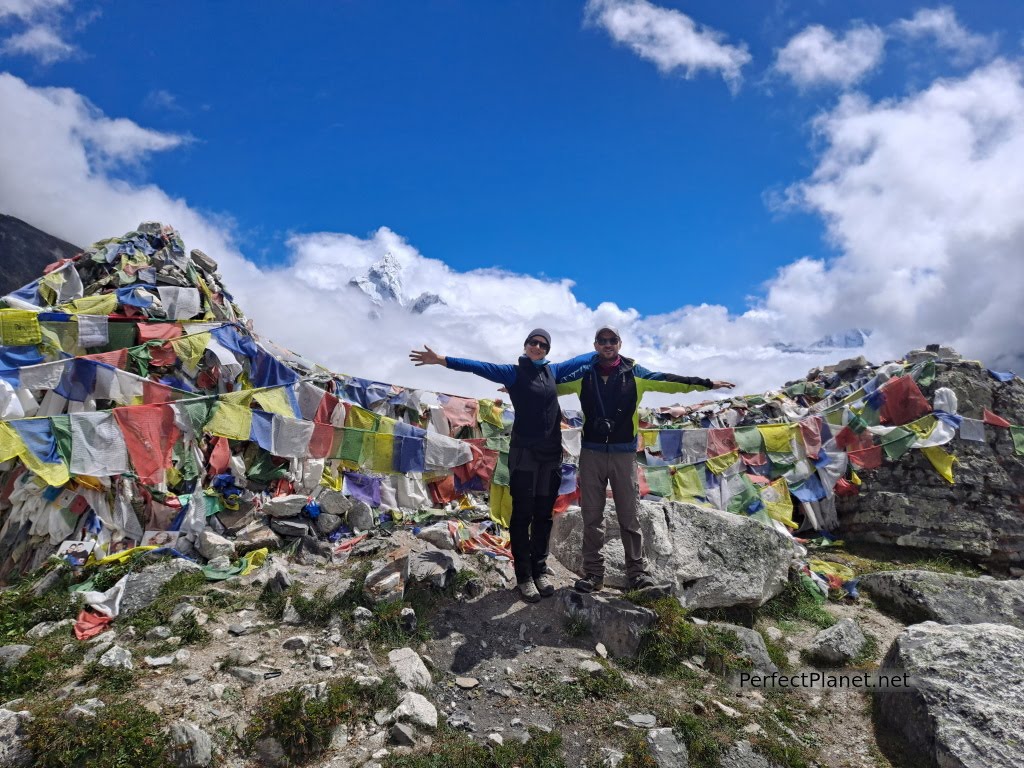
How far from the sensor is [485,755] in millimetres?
4094

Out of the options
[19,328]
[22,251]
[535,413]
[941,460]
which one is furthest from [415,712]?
[22,251]

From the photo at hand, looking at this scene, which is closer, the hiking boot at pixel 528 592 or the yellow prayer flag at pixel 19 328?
the hiking boot at pixel 528 592

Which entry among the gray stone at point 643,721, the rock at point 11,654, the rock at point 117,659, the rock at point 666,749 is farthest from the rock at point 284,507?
the rock at point 666,749

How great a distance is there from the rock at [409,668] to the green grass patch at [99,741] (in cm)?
176

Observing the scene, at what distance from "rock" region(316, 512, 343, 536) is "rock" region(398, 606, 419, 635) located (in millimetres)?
4181

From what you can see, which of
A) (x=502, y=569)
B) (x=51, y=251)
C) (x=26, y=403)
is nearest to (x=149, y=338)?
(x=26, y=403)

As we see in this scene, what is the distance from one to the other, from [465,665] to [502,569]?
213cm

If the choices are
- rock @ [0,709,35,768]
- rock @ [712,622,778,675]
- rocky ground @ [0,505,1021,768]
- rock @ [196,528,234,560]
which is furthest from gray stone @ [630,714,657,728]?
rock @ [196,528,234,560]

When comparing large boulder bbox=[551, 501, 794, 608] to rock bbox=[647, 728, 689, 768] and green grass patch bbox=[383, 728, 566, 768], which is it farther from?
green grass patch bbox=[383, 728, 566, 768]

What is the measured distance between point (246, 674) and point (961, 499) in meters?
14.8

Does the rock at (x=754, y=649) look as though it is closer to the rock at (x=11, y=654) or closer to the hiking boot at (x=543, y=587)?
the hiking boot at (x=543, y=587)

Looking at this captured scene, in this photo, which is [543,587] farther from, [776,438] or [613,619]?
[776,438]

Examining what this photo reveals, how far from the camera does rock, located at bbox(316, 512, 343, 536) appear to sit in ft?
31.1

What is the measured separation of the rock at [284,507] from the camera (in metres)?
9.20
